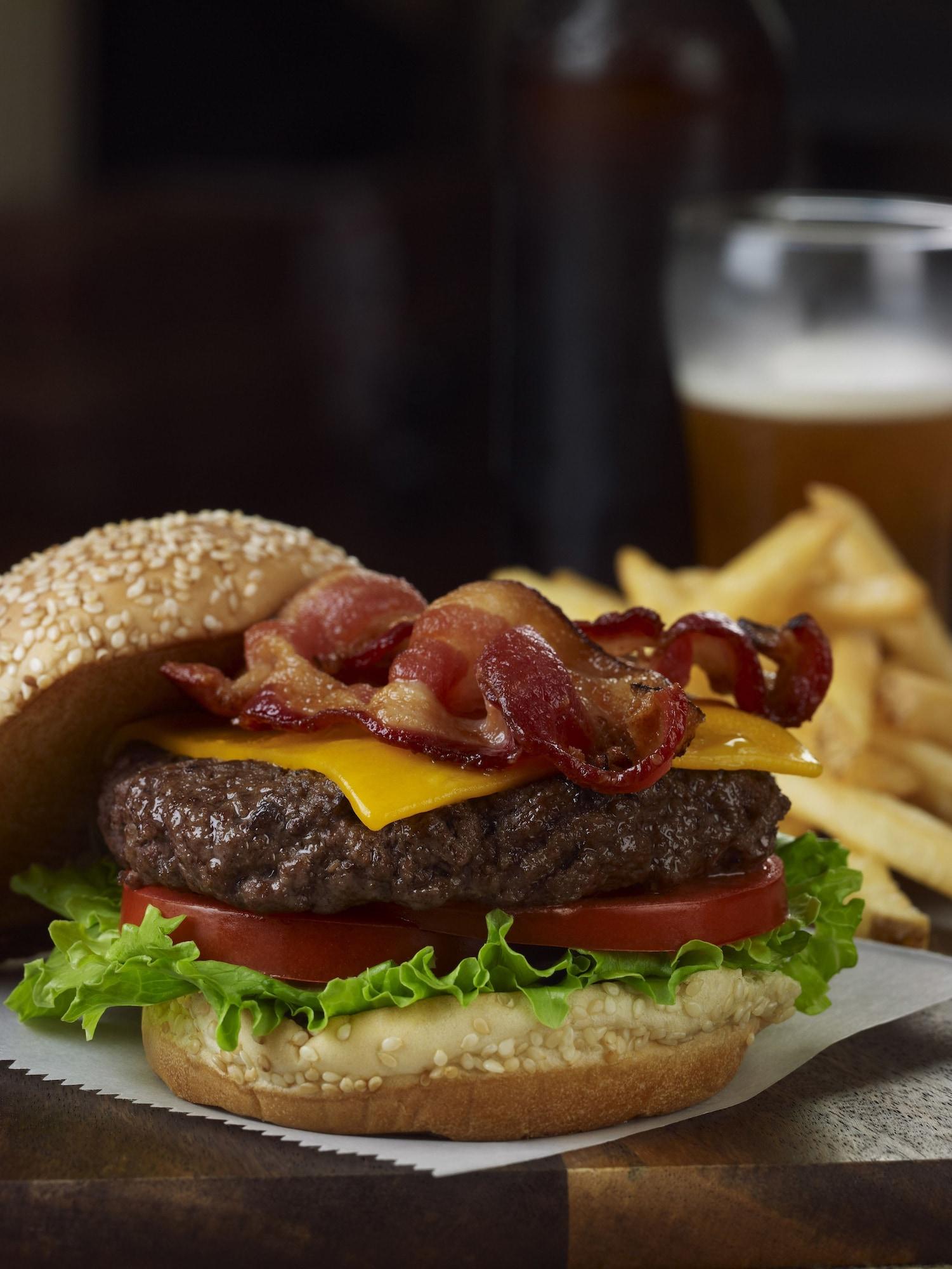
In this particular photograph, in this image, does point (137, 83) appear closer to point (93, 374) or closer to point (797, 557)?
point (93, 374)

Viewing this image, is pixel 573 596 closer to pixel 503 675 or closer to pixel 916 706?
pixel 916 706

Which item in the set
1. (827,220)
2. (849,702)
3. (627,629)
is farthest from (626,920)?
(827,220)

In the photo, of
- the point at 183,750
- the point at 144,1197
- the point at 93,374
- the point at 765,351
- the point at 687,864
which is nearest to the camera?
the point at 144,1197

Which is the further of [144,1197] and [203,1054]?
[203,1054]

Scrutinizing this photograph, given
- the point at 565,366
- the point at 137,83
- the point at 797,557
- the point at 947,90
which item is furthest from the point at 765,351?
the point at 137,83

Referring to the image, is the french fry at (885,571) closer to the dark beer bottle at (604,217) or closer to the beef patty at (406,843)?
the dark beer bottle at (604,217)

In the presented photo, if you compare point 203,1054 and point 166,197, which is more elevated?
point 166,197

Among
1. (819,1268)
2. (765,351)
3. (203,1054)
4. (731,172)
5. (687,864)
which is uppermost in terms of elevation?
(731,172)
